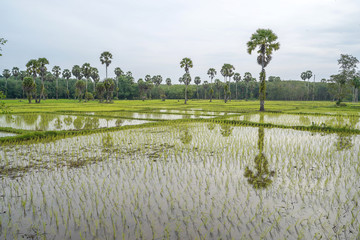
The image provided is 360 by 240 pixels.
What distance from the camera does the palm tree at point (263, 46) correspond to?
33188mm

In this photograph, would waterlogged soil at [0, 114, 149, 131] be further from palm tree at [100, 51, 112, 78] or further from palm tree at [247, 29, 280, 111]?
palm tree at [100, 51, 112, 78]

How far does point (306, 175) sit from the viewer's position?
7789 mm

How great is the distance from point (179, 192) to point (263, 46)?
107ft


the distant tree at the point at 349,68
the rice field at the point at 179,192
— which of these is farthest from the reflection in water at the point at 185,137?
the distant tree at the point at 349,68

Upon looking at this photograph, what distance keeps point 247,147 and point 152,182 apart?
633 cm

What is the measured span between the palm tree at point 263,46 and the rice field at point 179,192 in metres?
23.0

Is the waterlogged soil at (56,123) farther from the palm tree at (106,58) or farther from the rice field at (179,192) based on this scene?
the palm tree at (106,58)

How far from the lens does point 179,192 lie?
21.3ft

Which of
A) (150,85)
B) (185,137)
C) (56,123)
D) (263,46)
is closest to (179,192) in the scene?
(185,137)

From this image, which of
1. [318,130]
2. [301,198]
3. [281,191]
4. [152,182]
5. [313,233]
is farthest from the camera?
[318,130]

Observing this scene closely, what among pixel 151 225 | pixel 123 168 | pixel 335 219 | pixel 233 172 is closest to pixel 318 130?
pixel 233 172

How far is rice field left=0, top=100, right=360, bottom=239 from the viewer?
187 inches

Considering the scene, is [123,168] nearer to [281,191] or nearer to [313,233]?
[281,191]

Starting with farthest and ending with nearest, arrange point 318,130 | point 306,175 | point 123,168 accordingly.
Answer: point 318,130
point 123,168
point 306,175
